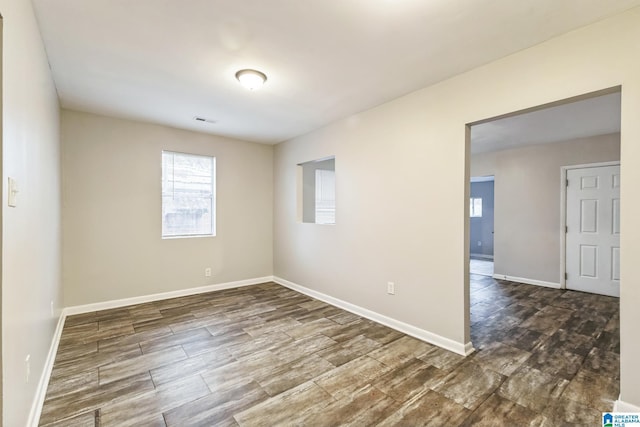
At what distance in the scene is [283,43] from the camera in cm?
217

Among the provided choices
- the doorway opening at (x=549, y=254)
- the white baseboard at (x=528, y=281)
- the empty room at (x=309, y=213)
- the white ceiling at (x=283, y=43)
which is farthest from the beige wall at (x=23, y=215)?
the white baseboard at (x=528, y=281)

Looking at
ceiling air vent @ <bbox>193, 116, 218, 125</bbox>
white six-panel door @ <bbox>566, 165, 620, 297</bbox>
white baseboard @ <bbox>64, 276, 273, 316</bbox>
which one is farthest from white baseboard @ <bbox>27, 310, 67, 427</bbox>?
white six-panel door @ <bbox>566, 165, 620, 297</bbox>

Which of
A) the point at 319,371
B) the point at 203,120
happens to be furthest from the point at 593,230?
the point at 203,120

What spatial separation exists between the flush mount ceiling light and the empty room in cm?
2

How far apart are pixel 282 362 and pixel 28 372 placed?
1638 millimetres

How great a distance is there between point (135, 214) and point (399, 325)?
12.5 feet

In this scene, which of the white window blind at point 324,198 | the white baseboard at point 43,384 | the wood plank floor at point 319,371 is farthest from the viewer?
the white window blind at point 324,198

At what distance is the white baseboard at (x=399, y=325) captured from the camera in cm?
265

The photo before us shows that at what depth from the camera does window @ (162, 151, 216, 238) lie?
4355 mm

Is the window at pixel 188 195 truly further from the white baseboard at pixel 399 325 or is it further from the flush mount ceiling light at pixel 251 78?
the flush mount ceiling light at pixel 251 78

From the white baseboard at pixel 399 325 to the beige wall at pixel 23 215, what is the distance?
2944mm

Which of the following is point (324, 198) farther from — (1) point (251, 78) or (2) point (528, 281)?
(2) point (528, 281)

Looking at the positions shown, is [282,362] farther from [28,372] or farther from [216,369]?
[28,372]

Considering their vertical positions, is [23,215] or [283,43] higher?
[283,43]
